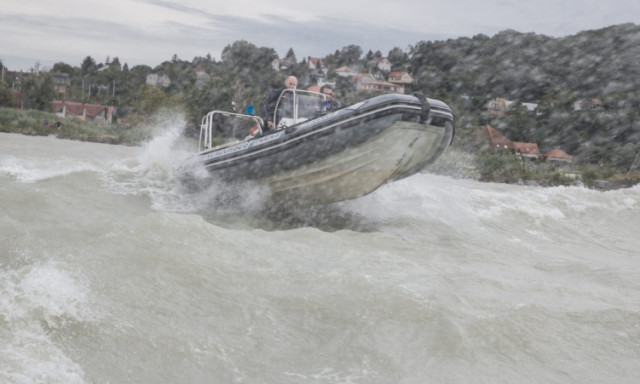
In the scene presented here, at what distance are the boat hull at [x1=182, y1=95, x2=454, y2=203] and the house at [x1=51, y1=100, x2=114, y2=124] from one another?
189ft

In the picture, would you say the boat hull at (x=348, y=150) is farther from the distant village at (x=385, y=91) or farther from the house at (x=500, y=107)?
the house at (x=500, y=107)

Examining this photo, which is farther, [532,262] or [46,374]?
[532,262]

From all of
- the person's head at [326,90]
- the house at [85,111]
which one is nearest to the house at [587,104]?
the house at [85,111]

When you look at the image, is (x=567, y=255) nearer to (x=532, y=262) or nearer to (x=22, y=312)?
(x=532, y=262)

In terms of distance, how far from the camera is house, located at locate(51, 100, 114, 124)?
6241cm

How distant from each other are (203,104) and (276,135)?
4064cm

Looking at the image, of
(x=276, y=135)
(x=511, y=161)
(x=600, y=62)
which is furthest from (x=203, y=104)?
(x=600, y=62)

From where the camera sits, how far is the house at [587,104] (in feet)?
174

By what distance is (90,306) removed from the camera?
3.00 metres

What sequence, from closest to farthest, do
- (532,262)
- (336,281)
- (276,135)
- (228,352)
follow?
(228,352)
(336,281)
(532,262)
(276,135)

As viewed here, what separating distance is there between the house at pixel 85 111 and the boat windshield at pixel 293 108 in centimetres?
5705

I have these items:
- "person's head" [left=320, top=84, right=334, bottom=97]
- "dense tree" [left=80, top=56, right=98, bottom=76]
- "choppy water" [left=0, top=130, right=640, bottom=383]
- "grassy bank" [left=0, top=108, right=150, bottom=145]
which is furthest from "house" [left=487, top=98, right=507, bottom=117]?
"dense tree" [left=80, top=56, right=98, bottom=76]

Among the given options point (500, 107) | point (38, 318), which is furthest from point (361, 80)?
point (38, 318)

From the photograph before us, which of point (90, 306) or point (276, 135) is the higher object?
point (276, 135)
